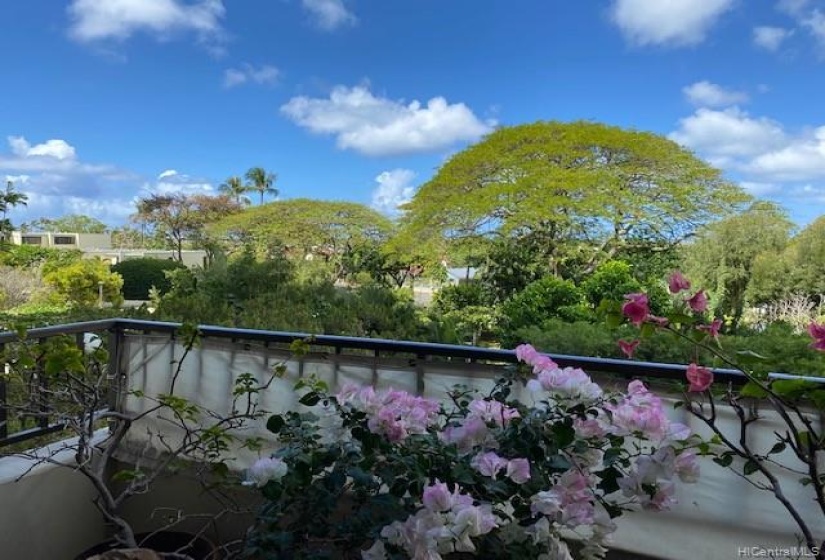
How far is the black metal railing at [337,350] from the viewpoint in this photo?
161cm

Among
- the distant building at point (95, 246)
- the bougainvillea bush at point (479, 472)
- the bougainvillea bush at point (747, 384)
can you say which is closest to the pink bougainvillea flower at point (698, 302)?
the bougainvillea bush at point (747, 384)

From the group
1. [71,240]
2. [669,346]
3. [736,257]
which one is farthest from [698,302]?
[71,240]

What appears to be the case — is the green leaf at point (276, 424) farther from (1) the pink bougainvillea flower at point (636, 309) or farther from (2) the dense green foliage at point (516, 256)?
(2) the dense green foliage at point (516, 256)

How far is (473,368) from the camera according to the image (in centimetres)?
180

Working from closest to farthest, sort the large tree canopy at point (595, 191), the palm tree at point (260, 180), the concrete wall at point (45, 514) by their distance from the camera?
the concrete wall at point (45, 514)
the large tree canopy at point (595, 191)
the palm tree at point (260, 180)

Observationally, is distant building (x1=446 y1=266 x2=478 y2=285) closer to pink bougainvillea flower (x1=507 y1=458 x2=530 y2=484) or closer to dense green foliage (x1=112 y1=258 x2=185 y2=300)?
dense green foliage (x1=112 y1=258 x2=185 y2=300)

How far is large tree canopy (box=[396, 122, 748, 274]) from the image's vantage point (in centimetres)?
1111

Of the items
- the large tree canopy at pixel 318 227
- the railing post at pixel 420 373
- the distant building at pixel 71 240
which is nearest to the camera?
the railing post at pixel 420 373

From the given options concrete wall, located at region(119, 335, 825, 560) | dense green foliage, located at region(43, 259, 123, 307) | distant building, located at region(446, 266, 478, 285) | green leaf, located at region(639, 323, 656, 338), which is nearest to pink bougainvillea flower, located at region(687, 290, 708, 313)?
green leaf, located at region(639, 323, 656, 338)

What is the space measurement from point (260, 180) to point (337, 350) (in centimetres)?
2550

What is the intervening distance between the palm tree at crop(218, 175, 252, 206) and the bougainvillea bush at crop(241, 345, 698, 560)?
24392 millimetres

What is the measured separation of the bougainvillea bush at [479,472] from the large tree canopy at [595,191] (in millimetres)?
10056

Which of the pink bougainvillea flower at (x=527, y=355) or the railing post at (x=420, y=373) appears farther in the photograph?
the railing post at (x=420, y=373)

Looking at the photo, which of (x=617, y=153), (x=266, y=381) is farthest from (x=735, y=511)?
(x=617, y=153)
